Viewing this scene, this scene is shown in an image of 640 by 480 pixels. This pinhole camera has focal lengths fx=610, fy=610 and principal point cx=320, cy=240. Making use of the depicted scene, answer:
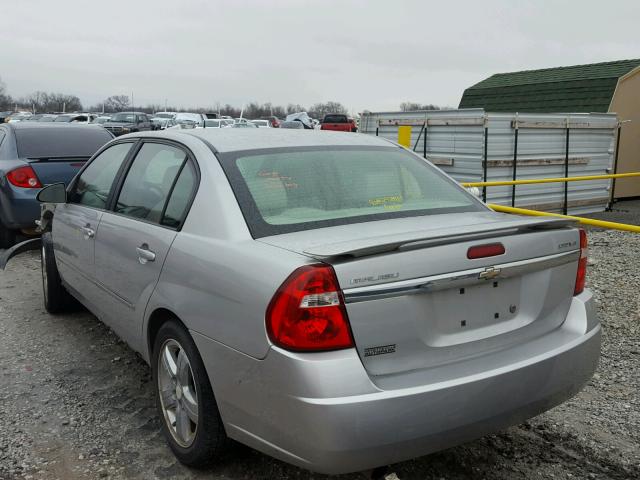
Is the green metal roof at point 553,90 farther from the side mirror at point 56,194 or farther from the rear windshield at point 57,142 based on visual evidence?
the side mirror at point 56,194

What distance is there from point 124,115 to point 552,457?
111ft

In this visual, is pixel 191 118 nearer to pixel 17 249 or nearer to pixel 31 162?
pixel 31 162

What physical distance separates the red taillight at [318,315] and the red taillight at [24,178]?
639 centimetres

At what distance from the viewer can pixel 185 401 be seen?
9.41 feet

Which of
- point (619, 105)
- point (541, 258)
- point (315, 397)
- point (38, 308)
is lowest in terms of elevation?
point (38, 308)

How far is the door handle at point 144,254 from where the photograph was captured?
3.10 m

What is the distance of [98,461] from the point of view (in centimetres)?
304

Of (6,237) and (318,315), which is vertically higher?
(318,315)

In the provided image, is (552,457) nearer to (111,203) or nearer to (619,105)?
(111,203)

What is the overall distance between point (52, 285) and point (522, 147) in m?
8.93

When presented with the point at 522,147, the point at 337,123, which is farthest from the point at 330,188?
the point at 337,123

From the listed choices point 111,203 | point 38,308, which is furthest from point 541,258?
point 38,308

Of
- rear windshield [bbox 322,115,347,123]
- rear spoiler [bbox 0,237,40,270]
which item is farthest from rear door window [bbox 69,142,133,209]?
rear windshield [bbox 322,115,347,123]

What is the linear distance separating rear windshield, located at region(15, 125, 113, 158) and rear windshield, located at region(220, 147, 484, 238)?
569cm
